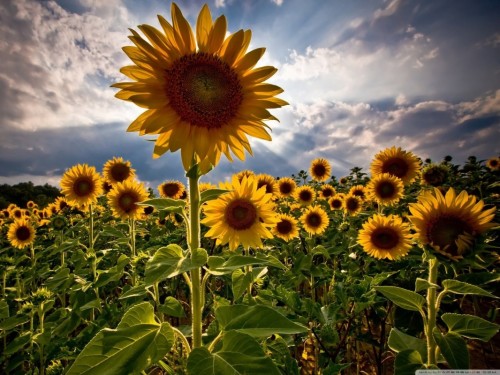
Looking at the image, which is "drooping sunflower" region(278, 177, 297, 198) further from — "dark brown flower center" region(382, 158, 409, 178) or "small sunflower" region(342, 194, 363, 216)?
"dark brown flower center" region(382, 158, 409, 178)

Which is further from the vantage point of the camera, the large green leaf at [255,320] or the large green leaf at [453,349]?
the large green leaf at [453,349]

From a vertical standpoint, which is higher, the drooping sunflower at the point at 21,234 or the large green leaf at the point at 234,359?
the drooping sunflower at the point at 21,234

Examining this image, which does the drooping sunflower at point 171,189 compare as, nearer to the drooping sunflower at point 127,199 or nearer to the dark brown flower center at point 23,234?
the drooping sunflower at point 127,199

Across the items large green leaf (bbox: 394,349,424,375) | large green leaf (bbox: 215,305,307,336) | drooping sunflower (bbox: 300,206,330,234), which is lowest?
large green leaf (bbox: 394,349,424,375)

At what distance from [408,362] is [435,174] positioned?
10.5 ft

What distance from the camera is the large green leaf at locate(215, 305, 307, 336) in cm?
139

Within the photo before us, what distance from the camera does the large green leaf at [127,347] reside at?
4.34ft

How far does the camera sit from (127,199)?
4.90 metres

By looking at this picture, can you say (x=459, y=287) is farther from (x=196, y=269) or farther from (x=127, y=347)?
(x=127, y=347)

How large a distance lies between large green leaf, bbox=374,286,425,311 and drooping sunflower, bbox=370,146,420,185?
4359 mm

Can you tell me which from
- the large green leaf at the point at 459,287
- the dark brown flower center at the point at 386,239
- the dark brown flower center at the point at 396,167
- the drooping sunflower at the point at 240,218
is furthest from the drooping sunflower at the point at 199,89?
the dark brown flower center at the point at 396,167

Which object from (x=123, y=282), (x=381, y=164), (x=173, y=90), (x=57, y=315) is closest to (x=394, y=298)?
(x=173, y=90)

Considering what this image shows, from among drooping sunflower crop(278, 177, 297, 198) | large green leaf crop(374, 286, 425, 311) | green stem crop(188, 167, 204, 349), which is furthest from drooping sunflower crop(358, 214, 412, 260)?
drooping sunflower crop(278, 177, 297, 198)

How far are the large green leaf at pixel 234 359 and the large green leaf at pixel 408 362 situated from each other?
3.56 feet
